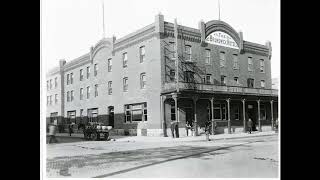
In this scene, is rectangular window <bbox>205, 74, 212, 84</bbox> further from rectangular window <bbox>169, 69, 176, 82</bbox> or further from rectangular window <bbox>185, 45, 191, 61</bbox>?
rectangular window <bbox>169, 69, 176, 82</bbox>

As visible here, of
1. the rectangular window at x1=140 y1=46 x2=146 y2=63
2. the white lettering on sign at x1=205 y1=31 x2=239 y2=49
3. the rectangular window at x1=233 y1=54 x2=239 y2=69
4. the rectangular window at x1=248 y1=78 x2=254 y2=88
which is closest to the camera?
the white lettering on sign at x1=205 y1=31 x2=239 y2=49

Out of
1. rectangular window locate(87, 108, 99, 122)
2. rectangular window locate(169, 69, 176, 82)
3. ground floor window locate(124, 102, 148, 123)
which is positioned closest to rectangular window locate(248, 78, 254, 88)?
rectangular window locate(169, 69, 176, 82)

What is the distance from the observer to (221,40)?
25.6 meters

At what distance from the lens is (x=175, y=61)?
25.9 m

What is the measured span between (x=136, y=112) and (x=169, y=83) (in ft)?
13.7

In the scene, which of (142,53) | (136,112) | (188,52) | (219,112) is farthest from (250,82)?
(136,112)

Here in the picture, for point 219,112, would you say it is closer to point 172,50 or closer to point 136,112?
point 172,50

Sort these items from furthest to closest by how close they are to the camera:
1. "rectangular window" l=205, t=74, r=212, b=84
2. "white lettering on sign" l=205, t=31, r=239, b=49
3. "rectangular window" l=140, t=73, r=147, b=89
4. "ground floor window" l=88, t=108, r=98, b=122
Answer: "ground floor window" l=88, t=108, r=98, b=122 → "rectangular window" l=205, t=74, r=212, b=84 → "rectangular window" l=140, t=73, r=147, b=89 → "white lettering on sign" l=205, t=31, r=239, b=49

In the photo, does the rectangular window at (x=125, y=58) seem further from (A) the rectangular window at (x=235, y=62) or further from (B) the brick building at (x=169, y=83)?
(A) the rectangular window at (x=235, y=62)

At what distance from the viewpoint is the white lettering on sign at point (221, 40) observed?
2467 centimetres

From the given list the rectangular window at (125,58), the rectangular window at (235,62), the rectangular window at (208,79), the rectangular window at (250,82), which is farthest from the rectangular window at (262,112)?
the rectangular window at (125,58)

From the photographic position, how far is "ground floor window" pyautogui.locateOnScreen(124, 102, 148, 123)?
28.0 metres

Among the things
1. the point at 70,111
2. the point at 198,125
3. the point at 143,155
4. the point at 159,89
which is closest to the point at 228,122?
the point at 198,125
